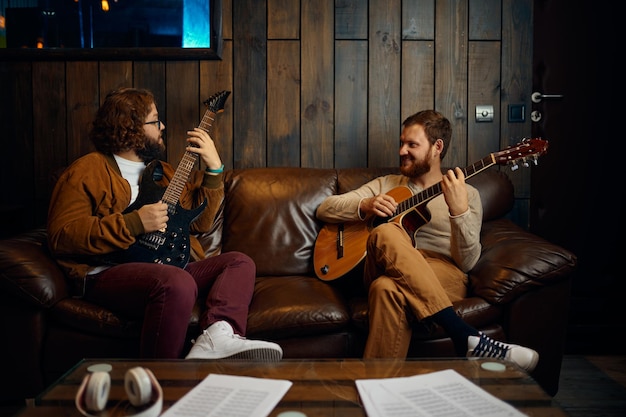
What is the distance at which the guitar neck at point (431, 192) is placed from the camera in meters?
2.32

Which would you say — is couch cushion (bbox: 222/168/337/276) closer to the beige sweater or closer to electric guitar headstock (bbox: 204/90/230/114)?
the beige sweater

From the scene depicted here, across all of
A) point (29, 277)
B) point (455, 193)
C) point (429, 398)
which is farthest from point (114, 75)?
point (429, 398)

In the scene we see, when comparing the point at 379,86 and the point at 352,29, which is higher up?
the point at 352,29

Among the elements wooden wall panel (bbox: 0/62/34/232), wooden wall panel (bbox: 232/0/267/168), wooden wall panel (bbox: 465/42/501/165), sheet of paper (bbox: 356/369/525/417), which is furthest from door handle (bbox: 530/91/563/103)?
wooden wall panel (bbox: 0/62/34/232)

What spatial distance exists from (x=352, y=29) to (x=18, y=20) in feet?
5.21

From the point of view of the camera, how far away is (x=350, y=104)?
3.01m

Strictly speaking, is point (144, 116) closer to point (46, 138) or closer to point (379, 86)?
point (46, 138)

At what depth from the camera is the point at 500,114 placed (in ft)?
9.91

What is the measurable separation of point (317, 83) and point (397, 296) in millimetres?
1332

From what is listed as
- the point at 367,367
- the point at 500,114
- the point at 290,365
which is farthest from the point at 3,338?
the point at 500,114

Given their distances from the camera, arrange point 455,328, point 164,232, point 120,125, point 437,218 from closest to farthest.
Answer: point 455,328 → point 164,232 → point 120,125 → point 437,218

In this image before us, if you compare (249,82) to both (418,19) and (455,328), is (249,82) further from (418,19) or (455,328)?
(455,328)

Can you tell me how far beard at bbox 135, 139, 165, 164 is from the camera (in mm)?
2379

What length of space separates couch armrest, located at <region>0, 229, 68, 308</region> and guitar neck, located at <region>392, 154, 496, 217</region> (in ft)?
4.04
